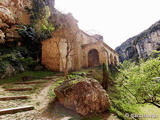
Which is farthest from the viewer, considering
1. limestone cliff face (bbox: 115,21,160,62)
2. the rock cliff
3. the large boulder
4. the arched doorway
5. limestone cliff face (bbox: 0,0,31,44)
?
limestone cliff face (bbox: 115,21,160,62)

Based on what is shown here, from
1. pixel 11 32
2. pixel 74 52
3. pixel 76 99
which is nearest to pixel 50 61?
pixel 74 52

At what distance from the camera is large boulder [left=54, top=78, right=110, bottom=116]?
3.75 metres

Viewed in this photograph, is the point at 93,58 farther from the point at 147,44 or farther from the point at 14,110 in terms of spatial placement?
the point at 147,44

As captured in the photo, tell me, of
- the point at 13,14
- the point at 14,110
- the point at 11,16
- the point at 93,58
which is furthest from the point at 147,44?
the point at 13,14

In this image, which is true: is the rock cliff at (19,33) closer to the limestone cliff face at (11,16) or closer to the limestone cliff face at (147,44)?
the limestone cliff face at (11,16)

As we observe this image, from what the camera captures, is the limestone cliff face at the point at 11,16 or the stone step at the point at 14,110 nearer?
the stone step at the point at 14,110

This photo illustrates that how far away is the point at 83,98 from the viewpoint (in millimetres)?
3830

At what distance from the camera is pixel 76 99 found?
386 centimetres

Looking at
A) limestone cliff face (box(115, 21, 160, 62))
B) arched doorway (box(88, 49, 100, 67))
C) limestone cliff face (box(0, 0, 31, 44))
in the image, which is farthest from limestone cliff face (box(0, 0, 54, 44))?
limestone cliff face (box(115, 21, 160, 62))

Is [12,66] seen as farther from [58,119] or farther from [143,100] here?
[143,100]

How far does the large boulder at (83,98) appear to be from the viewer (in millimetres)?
3752

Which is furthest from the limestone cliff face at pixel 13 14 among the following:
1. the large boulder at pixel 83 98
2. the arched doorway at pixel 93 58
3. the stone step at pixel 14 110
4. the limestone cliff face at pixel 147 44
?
the limestone cliff face at pixel 147 44

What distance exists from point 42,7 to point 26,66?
15236 millimetres

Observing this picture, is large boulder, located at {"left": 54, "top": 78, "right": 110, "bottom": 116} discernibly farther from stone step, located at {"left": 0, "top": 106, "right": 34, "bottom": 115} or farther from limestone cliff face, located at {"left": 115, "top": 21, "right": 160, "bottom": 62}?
limestone cliff face, located at {"left": 115, "top": 21, "right": 160, "bottom": 62}
